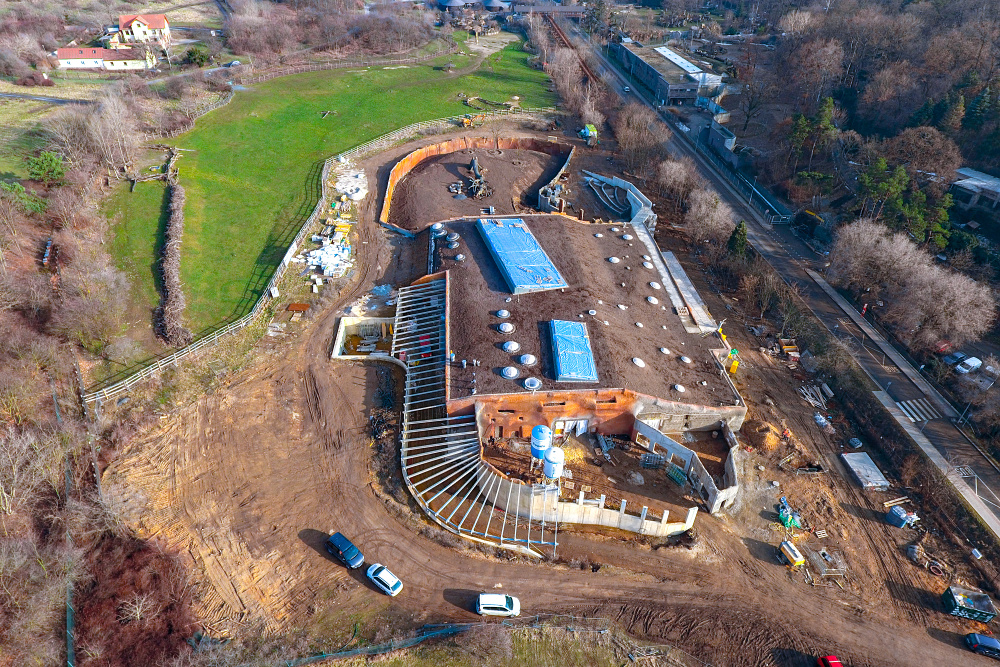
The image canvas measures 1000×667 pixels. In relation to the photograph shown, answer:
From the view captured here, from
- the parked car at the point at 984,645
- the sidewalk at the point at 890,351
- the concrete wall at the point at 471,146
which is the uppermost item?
the concrete wall at the point at 471,146

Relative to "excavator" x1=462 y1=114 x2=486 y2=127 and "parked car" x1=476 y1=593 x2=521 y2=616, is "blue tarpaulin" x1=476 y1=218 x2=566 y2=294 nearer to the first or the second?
"parked car" x1=476 y1=593 x2=521 y2=616

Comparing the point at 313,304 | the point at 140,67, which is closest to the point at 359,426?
the point at 313,304

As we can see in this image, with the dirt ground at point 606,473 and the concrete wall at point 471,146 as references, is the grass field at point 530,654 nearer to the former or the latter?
the dirt ground at point 606,473

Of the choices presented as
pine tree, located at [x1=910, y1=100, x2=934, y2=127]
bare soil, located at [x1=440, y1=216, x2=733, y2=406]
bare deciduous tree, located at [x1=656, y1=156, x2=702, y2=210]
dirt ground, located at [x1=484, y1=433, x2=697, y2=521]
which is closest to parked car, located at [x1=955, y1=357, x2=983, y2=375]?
bare soil, located at [x1=440, y1=216, x2=733, y2=406]

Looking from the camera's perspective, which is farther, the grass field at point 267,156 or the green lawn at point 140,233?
the grass field at point 267,156

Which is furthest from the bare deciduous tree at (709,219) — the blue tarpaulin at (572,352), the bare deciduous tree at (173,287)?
the bare deciduous tree at (173,287)

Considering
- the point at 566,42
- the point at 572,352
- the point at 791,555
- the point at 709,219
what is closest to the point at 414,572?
the point at 572,352

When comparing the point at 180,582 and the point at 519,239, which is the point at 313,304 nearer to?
the point at 519,239
